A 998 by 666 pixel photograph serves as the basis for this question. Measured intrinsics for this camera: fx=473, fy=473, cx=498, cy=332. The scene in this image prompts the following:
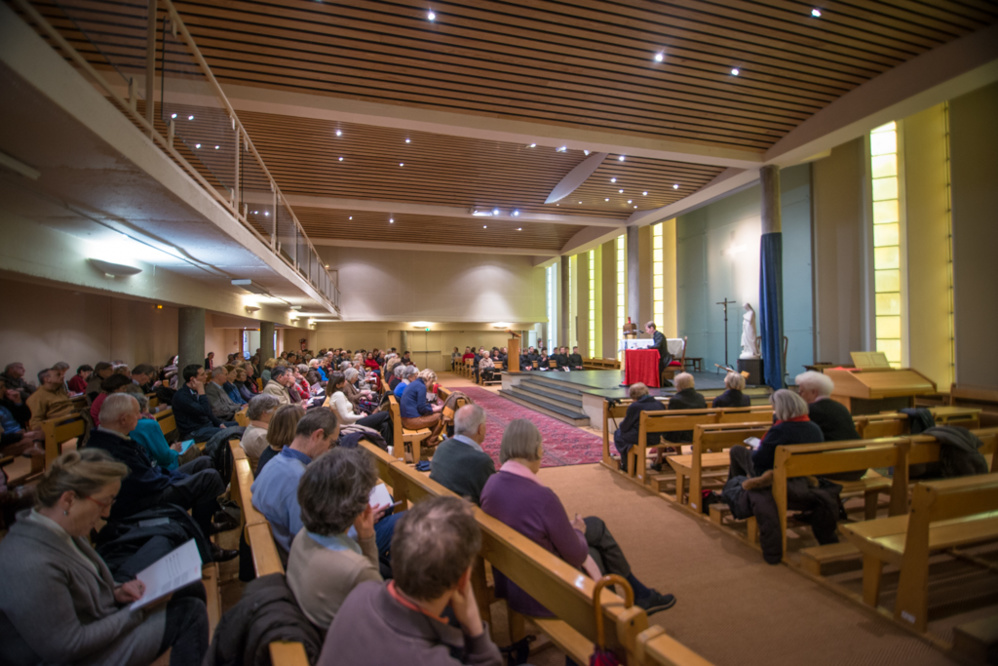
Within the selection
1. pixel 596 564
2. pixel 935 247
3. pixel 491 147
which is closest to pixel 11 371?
pixel 596 564

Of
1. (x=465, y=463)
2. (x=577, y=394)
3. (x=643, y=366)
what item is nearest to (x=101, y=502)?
(x=465, y=463)

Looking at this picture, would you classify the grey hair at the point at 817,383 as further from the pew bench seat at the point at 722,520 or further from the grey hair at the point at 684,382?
the grey hair at the point at 684,382

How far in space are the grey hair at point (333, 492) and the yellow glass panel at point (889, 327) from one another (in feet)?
34.8

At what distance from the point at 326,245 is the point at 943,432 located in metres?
17.0

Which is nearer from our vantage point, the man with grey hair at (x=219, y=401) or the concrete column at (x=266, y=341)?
→ the man with grey hair at (x=219, y=401)

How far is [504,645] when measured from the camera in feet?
7.22

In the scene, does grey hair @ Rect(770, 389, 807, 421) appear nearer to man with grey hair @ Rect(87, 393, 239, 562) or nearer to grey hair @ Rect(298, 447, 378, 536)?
grey hair @ Rect(298, 447, 378, 536)

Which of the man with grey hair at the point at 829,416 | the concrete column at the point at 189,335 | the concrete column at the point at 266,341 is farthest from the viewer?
the concrete column at the point at 266,341

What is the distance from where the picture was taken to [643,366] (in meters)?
9.16

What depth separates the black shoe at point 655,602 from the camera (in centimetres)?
235

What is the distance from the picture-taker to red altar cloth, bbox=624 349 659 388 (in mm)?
9031

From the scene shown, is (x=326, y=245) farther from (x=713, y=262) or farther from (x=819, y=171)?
(x=819, y=171)

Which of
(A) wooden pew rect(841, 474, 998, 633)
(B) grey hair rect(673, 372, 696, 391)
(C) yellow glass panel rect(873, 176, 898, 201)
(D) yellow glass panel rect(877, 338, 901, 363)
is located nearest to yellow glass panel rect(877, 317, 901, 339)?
(D) yellow glass panel rect(877, 338, 901, 363)

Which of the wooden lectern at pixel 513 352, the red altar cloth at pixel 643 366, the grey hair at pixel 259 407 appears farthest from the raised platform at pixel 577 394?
the grey hair at pixel 259 407
